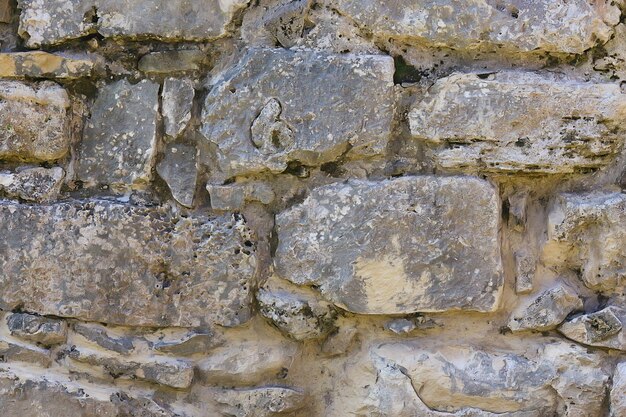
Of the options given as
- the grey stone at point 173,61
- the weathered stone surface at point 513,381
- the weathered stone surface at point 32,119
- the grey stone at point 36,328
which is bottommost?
the grey stone at point 36,328

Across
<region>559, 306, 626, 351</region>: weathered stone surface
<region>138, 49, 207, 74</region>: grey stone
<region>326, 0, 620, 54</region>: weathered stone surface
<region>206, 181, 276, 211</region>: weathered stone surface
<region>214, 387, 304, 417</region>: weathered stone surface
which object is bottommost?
<region>214, 387, 304, 417</region>: weathered stone surface

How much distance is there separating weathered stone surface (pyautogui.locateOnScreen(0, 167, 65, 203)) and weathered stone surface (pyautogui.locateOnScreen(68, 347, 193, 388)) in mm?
316

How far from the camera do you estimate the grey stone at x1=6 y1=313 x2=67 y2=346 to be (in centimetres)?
152

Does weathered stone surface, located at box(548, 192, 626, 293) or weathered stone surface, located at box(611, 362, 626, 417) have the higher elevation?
weathered stone surface, located at box(548, 192, 626, 293)

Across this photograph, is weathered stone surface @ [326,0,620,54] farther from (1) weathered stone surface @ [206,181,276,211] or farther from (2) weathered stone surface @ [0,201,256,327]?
(2) weathered stone surface @ [0,201,256,327]

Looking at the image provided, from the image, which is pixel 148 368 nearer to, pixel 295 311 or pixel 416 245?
pixel 295 311

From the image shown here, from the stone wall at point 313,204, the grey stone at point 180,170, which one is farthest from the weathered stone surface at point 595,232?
the grey stone at point 180,170

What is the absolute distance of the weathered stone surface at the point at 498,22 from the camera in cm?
146

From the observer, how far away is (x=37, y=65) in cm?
151

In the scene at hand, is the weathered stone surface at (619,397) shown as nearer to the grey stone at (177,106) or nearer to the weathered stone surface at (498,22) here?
the weathered stone surface at (498,22)

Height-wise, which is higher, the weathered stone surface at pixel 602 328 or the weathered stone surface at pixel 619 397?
the weathered stone surface at pixel 602 328

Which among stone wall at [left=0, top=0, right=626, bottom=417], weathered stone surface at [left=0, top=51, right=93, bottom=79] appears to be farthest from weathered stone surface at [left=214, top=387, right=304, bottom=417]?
weathered stone surface at [left=0, top=51, right=93, bottom=79]

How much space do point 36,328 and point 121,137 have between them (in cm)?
41

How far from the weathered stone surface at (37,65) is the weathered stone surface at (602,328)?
108 cm
